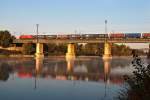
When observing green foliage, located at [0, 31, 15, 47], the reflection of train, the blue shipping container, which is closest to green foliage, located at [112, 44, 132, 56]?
the reflection of train

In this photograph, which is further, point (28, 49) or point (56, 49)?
point (56, 49)

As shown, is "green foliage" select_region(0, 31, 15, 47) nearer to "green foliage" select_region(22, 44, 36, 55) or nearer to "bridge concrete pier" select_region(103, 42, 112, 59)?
"green foliage" select_region(22, 44, 36, 55)

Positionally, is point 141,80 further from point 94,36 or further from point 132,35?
point 94,36

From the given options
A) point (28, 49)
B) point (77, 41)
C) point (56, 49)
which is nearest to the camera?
point (77, 41)

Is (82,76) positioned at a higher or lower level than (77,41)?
lower

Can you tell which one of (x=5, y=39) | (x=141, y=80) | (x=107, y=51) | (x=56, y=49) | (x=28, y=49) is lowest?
(x=56, y=49)

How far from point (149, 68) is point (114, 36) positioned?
99363 millimetres

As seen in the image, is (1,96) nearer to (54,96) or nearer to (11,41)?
(54,96)

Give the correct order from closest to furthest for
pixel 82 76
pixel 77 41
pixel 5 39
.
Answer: pixel 82 76
pixel 77 41
pixel 5 39

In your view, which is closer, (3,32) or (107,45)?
(107,45)

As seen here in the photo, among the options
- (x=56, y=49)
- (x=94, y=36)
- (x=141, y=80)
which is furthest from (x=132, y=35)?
(x=141, y=80)

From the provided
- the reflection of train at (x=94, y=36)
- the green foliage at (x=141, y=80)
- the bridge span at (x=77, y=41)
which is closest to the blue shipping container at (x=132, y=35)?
the reflection of train at (x=94, y=36)

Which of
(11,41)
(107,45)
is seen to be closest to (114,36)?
(107,45)

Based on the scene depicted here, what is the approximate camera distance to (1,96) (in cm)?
1909
